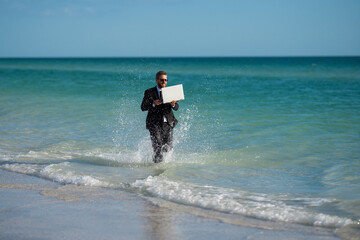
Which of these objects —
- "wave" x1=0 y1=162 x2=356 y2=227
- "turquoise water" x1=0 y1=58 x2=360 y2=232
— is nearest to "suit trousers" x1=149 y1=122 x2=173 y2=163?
"turquoise water" x1=0 y1=58 x2=360 y2=232

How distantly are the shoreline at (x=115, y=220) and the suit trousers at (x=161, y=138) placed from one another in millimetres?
1547

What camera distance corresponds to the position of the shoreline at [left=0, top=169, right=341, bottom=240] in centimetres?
402

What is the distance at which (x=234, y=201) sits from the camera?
5.22m

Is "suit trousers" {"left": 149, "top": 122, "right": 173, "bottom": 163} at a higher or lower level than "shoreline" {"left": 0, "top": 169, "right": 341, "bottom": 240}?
higher

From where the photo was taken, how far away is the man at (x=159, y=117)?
6598mm

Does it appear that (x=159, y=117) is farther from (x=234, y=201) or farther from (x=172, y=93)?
(x=234, y=201)

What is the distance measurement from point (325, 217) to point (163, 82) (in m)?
3.16

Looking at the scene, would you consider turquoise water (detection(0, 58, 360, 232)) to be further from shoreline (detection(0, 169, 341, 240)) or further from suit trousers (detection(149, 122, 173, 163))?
shoreline (detection(0, 169, 341, 240))

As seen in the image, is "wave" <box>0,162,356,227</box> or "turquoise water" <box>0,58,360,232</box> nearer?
"wave" <box>0,162,356,227</box>

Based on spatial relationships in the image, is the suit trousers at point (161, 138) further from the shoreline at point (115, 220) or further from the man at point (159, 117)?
the shoreline at point (115, 220)

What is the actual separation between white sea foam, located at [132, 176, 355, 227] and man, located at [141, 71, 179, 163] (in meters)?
0.79

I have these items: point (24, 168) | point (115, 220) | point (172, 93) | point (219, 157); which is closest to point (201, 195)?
point (115, 220)

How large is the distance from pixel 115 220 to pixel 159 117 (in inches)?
A: 105

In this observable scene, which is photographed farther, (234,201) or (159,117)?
(159,117)
